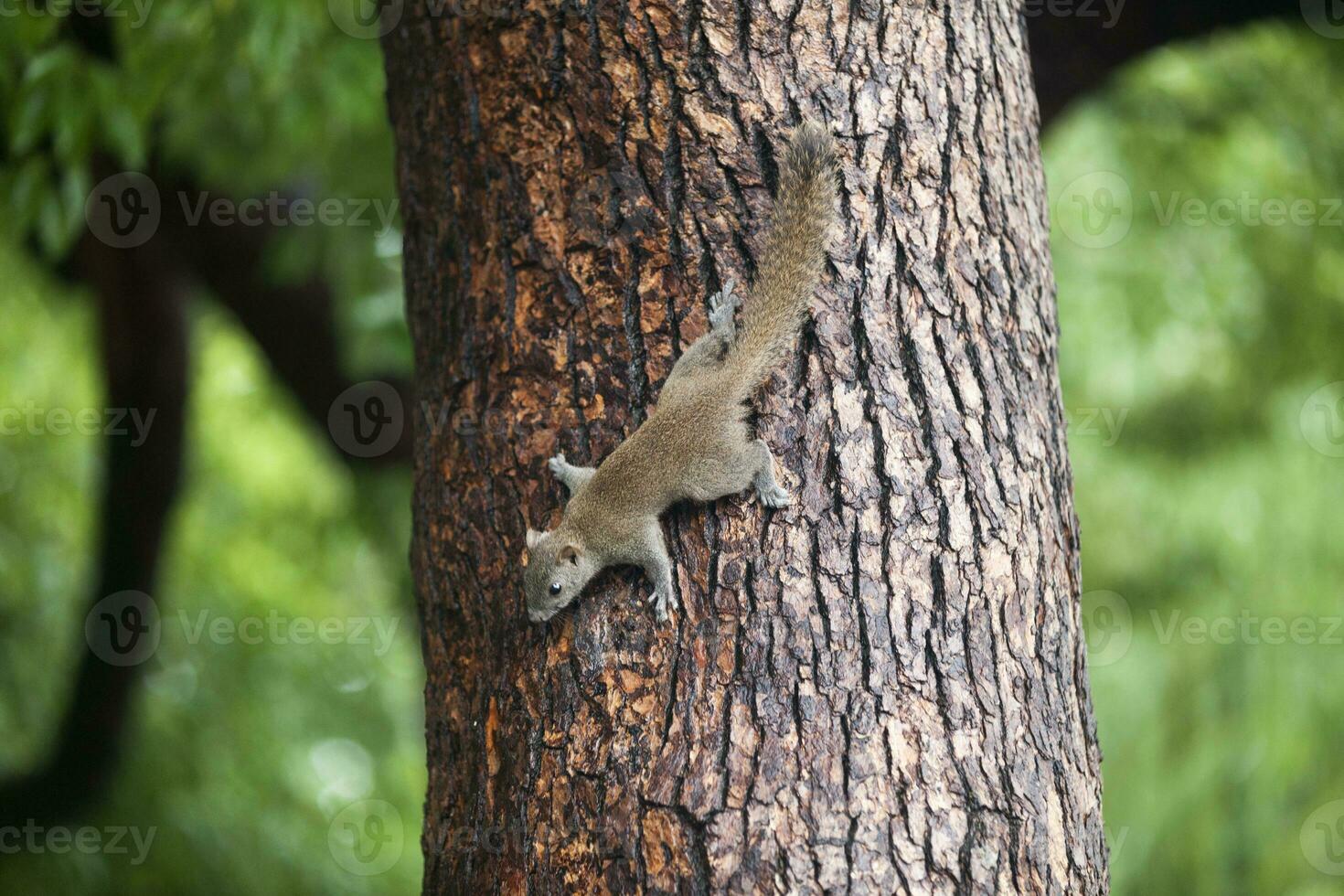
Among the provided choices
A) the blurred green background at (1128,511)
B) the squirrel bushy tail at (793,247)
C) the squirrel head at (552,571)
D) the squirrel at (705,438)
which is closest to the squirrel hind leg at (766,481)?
the squirrel at (705,438)

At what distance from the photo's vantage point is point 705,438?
7.52 feet

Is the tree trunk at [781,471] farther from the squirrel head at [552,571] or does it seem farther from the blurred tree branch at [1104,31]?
the blurred tree branch at [1104,31]

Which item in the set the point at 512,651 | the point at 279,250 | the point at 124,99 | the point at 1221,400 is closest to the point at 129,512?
the point at 279,250

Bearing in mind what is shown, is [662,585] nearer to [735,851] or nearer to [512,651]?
Answer: [512,651]

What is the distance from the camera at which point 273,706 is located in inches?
260

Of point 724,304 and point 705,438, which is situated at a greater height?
point 724,304

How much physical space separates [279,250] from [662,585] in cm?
402

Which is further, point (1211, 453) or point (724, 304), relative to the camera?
point (1211, 453)

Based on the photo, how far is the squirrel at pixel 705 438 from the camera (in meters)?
2.08

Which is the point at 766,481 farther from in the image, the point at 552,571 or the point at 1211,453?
the point at 1211,453

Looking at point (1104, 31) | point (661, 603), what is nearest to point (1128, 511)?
point (1104, 31)

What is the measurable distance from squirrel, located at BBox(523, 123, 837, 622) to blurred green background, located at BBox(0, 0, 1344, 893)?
269 centimetres

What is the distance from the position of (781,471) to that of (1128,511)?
4.61 m

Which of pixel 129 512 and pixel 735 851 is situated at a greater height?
pixel 129 512
